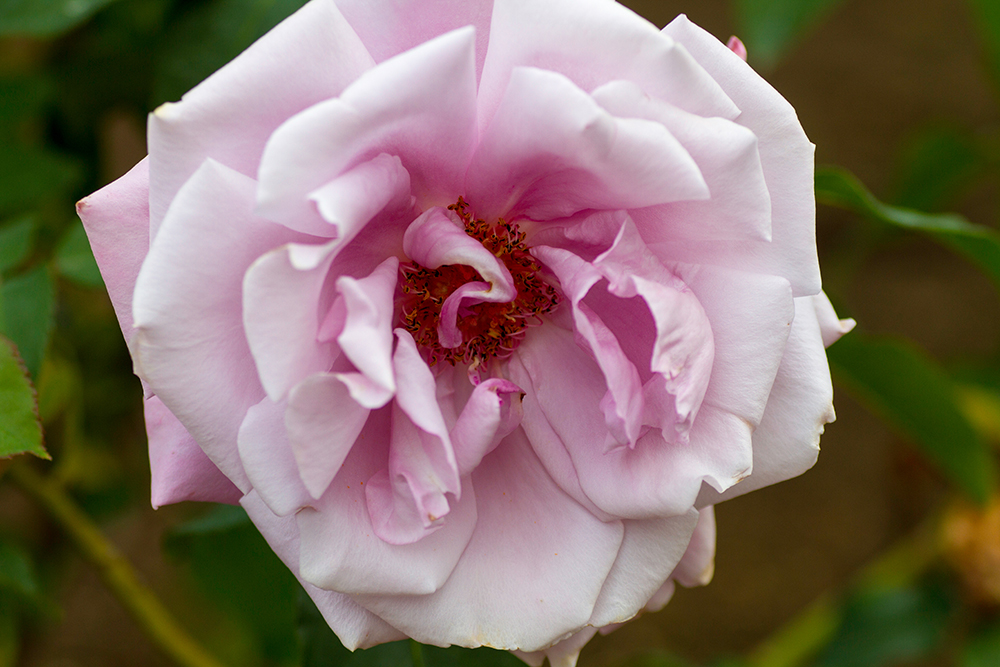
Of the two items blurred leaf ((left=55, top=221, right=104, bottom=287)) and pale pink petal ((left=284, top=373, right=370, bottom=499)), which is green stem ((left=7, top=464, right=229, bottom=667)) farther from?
pale pink petal ((left=284, top=373, right=370, bottom=499))

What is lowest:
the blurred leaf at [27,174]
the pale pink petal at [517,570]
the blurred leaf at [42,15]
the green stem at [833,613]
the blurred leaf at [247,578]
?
the green stem at [833,613]

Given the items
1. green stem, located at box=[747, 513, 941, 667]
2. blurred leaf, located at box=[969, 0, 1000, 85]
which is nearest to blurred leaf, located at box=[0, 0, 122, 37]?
blurred leaf, located at box=[969, 0, 1000, 85]

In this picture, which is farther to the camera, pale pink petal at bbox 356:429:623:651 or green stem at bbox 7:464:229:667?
green stem at bbox 7:464:229:667

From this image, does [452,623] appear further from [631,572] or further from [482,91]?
[482,91]

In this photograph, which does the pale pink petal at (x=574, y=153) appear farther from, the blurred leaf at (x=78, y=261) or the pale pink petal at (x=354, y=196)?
the blurred leaf at (x=78, y=261)

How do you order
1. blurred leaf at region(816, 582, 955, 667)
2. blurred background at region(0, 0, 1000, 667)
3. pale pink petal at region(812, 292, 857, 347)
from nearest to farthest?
pale pink petal at region(812, 292, 857, 347)
blurred background at region(0, 0, 1000, 667)
blurred leaf at region(816, 582, 955, 667)

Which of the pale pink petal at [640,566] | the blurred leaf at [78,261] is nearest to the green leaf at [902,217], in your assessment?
the pale pink petal at [640,566]
